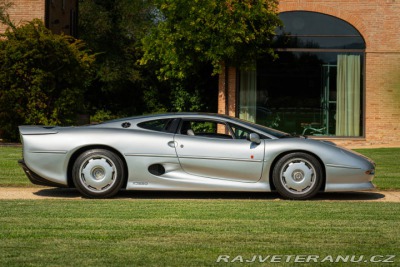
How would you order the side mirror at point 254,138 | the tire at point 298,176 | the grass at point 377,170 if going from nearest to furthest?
1. the tire at point 298,176
2. the side mirror at point 254,138
3. the grass at point 377,170

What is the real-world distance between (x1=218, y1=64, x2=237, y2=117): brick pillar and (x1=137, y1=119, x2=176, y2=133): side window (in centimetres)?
1393

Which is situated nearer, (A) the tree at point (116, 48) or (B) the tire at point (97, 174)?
(B) the tire at point (97, 174)

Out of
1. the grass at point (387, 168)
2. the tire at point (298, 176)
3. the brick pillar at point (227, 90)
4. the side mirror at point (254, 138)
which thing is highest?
the brick pillar at point (227, 90)

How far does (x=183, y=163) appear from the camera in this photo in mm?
9781

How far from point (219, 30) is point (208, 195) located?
493 inches

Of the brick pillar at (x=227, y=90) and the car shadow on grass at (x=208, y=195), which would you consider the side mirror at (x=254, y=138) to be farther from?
the brick pillar at (x=227, y=90)

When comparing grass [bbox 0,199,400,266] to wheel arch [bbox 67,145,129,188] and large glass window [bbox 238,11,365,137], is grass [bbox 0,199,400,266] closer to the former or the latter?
wheel arch [bbox 67,145,129,188]

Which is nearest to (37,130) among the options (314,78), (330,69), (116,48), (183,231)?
(183,231)

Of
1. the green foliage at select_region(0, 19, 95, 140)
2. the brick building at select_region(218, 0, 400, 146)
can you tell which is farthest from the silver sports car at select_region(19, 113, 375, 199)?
the brick building at select_region(218, 0, 400, 146)

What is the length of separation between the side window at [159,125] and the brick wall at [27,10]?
13901 mm

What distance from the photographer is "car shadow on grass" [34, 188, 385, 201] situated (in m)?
10.1

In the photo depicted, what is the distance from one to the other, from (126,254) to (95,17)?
33579mm

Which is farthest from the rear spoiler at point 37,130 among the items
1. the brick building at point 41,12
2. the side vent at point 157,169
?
the brick building at point 41,12

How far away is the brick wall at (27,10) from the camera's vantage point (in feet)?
74.9
